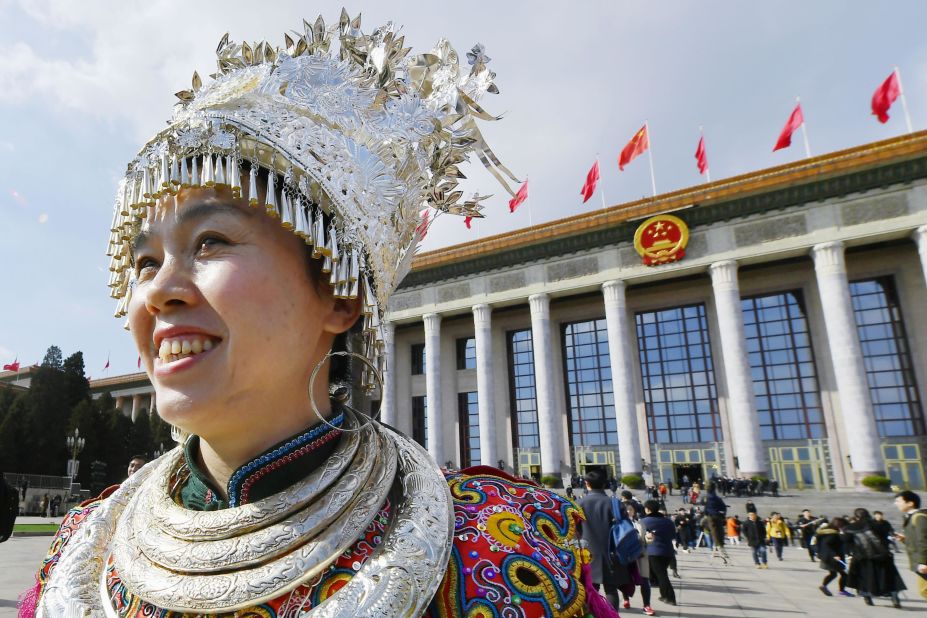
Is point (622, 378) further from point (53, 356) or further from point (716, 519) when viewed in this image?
point (53, 356)

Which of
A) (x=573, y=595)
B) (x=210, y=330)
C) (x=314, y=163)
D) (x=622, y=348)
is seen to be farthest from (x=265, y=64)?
(x=622, y=348)

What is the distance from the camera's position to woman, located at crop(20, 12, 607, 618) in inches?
38.7

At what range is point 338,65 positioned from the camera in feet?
4.21

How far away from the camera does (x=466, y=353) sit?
31.8 m

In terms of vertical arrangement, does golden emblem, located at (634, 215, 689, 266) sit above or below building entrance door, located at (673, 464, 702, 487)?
above

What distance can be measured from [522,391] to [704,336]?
9.78m

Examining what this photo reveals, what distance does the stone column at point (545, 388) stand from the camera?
2583 centimetres

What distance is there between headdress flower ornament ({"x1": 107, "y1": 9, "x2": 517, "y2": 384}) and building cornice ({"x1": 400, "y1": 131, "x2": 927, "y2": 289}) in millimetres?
20900

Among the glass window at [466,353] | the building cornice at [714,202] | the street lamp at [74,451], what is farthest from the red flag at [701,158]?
the street lamp at [74,451]

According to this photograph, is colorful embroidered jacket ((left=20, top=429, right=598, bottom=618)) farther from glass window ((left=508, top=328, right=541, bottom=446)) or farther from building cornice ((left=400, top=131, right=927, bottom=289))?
glass window ((left=508, top=328, right=541, bottom=446))

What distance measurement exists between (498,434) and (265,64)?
2875 centimetres

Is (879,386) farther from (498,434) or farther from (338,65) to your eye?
(338,65)

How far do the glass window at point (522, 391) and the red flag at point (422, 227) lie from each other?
28.0 m

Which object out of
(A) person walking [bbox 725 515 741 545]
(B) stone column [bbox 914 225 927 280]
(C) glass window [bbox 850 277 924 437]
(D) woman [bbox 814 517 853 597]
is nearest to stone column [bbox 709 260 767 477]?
(A) person walking [bbox 725 515 741 545]
